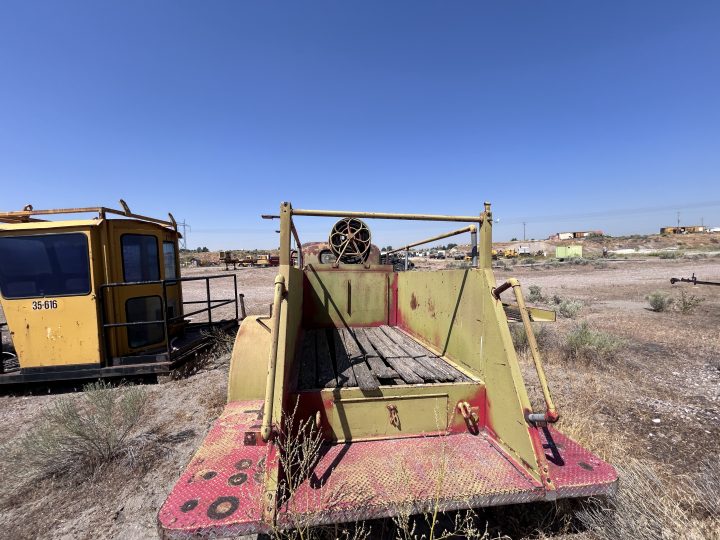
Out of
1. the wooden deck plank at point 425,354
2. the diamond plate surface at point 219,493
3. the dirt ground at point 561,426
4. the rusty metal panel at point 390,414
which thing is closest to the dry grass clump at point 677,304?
the dirt ground at point 561,426

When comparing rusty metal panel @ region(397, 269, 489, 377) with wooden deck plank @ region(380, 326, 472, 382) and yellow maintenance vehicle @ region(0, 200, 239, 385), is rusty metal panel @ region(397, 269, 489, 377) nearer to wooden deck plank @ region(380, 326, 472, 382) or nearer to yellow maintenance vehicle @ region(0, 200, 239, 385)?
wooden deck plank @ region(380, 326, 472, 382)

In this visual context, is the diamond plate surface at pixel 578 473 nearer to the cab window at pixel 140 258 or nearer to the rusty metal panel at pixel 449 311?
the rusty metal panel at pixel 449 311

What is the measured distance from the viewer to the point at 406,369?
3029mm

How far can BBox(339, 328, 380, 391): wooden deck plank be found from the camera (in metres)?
2.66

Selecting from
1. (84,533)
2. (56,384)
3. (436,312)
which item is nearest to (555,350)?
(436,312)

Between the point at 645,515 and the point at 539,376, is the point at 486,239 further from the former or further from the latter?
the point at 645,515

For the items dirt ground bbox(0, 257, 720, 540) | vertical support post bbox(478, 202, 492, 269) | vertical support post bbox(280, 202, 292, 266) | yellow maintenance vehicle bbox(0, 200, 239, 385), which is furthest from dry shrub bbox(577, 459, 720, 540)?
yellow maintenance vehicle bbox(0, 200, 239, 385)

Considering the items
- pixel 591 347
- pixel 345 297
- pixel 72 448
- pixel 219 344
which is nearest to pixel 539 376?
pixel 345 297

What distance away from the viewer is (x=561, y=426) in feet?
10.8

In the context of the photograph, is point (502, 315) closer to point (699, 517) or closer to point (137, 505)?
point (699, 517)

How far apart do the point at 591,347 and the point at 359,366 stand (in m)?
4.83

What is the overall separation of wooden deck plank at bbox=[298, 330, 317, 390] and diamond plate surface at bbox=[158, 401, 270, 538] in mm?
480

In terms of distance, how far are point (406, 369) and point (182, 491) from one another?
1881 mm

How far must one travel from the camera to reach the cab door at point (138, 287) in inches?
202
